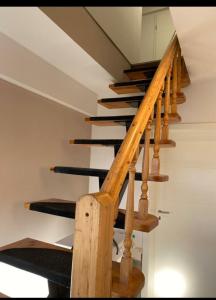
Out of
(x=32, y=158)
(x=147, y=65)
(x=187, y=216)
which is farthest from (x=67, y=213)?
(x=147, y=65)

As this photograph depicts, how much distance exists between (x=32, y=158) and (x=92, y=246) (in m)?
1.34

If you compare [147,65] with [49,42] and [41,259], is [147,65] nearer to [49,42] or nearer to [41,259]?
[49,42]

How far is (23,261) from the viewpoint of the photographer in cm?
112

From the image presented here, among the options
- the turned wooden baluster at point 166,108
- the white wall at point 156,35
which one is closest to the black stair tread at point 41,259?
the turned wooden baluster at point 166,108

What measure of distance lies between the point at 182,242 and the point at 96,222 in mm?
1909

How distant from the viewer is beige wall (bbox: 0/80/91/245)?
173 cm

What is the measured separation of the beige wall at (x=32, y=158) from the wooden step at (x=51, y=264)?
0.52 m

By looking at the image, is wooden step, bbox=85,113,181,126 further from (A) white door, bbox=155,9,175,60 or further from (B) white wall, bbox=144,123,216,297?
(A) white door, bbox=155,9,175,60

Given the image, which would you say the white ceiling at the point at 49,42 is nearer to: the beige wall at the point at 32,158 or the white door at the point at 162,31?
the beige wall at the point at 32,158

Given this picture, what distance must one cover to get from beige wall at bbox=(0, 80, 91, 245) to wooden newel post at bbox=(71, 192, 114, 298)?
3.64ft

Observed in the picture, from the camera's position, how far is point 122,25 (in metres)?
2.42

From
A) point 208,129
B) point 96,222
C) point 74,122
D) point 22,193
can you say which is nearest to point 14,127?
point 22,193

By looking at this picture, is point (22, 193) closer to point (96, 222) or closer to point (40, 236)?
point (40, 236)

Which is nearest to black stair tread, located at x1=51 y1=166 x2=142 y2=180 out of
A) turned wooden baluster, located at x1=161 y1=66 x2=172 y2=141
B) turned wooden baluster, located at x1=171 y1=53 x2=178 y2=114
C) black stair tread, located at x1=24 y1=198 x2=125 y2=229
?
black stair tread, located at x1=24 y1=198 x2=125 y2=229
